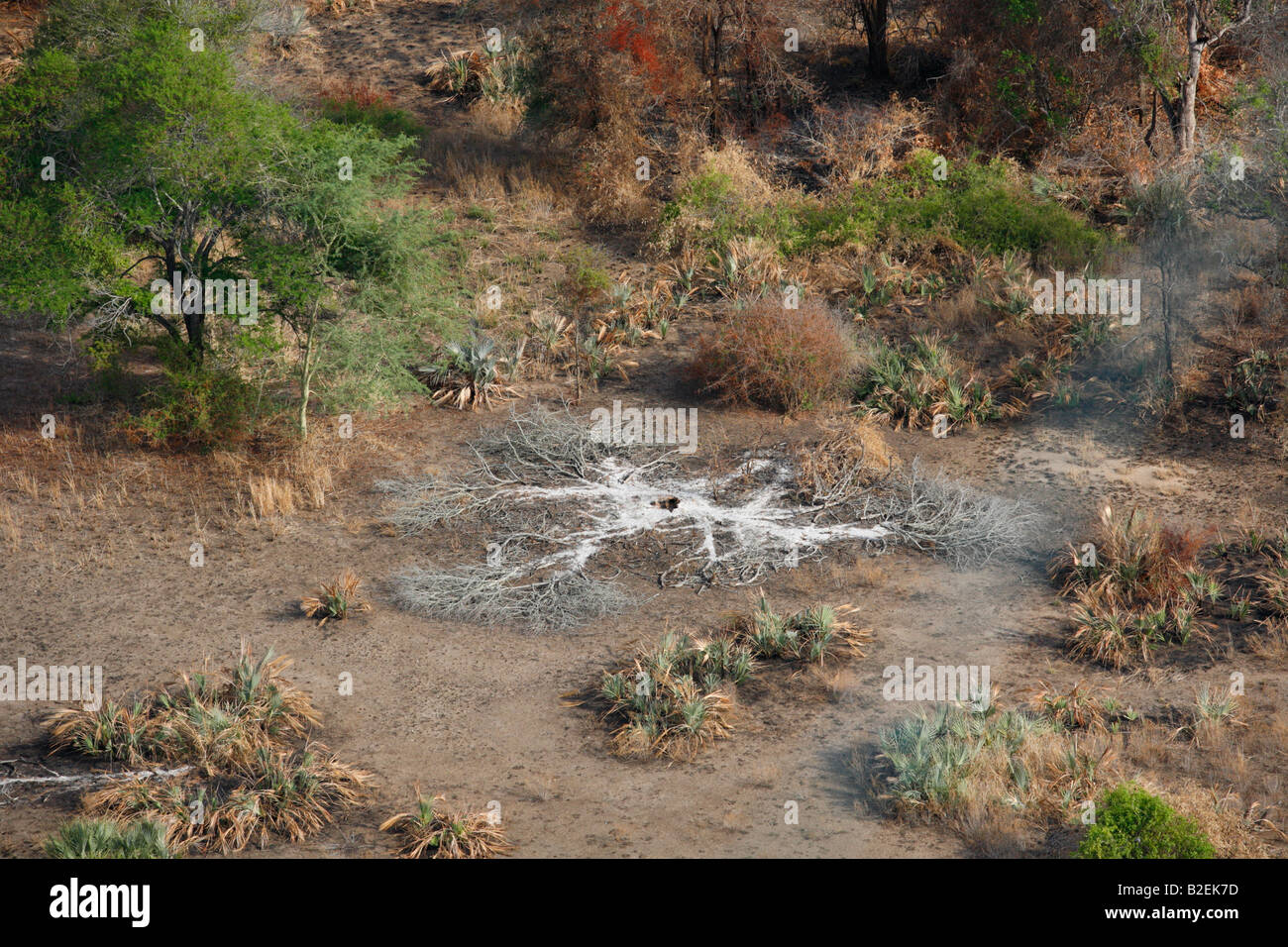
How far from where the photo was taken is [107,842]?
28.0 feet

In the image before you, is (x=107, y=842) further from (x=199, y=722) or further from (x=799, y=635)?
(x=799, y=635)

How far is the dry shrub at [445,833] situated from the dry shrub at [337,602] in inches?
128

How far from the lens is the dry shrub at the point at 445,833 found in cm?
880

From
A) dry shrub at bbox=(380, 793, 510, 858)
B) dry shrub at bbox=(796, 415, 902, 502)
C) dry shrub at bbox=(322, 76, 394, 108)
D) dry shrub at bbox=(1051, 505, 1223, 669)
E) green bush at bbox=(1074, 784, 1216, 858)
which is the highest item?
dry shrub at bbox=(322, 76, 394, 108)

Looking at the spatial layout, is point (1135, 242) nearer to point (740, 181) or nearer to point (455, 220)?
point (740, 181)

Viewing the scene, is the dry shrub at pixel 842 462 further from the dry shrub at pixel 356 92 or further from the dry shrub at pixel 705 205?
the dry shrub at pixel 356 92

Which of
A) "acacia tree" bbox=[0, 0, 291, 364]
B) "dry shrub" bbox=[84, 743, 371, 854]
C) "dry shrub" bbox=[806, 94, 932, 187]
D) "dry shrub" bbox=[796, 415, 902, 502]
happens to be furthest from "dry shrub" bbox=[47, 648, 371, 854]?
"dry shrub" bbox=[806, 94, 932, 187]

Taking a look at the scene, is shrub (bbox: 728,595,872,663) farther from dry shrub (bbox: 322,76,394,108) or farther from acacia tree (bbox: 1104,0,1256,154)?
dry shrub (bbox: 322,76,394,108)

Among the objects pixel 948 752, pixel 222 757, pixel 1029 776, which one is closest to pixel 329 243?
pixel 222 757

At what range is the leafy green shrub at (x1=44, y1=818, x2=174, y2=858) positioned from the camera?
8.47 m

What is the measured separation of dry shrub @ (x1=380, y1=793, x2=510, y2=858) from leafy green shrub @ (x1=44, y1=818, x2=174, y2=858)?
150 centimetres

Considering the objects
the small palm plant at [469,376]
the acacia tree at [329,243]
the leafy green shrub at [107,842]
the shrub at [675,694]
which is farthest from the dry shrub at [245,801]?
the small palm plant at [469,376]

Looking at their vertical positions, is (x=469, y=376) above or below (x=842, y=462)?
above

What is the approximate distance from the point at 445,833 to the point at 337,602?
148 inches
